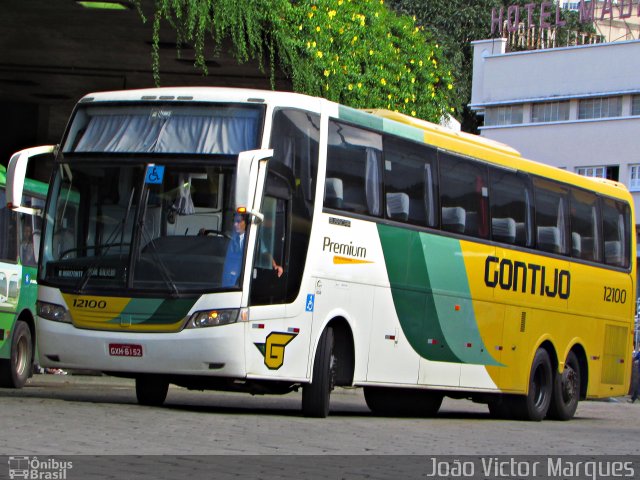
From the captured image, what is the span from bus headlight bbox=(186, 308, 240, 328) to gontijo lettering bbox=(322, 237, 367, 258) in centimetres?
150

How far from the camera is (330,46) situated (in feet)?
82.8

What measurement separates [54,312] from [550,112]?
170 feet

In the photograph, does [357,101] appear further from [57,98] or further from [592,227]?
[57,98]

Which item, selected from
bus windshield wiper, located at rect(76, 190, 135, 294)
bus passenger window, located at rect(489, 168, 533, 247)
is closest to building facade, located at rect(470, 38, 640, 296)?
bus passenger window, located at rect(489, 168, 533, 247)

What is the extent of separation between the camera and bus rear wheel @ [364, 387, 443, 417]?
20594mm

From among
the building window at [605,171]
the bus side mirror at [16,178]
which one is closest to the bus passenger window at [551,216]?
the bus side mirror at [16,178]

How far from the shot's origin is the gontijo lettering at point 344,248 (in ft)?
54.0

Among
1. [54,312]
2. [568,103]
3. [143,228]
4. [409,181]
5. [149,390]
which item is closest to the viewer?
[143,228]

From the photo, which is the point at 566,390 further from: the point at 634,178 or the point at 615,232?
the point at 634,178

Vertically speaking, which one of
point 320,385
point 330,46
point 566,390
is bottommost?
point 320,385

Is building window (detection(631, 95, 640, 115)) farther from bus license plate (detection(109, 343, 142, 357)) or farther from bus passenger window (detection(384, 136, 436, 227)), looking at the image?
bus license plate (detection(109, 343, 142, 357))

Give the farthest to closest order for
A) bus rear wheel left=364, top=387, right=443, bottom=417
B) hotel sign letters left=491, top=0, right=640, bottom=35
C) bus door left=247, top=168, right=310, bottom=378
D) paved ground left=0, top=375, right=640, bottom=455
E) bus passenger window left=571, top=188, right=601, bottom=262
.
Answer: hotel sign letters left=491, top=0, right=640, bottom=35 → bus passenger window left=571, top=188, right=601, bottom=262 → bus rear wheel left=364, top=387, right=443, bottom=417 → bus door left=247, top=168, right=310, bottom=378 → paved ground left=0, top=375, right=640, bottom=455

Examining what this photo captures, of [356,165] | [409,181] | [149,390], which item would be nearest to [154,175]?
[356,165]

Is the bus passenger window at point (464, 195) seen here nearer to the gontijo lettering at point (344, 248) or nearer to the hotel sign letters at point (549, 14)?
the gontijo lettering at point (344, 248)
